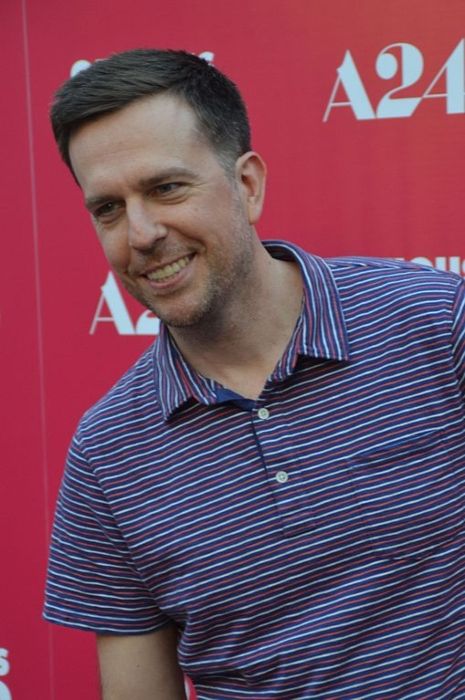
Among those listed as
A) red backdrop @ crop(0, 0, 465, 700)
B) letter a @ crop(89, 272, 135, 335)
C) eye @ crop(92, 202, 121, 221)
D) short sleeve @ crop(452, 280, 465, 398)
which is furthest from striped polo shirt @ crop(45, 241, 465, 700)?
letter a @ crop(89, 272, 135, 335)

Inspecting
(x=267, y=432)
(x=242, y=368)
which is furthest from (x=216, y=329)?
(x=267, y=432)

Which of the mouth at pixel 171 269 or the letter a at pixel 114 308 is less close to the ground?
the mouth at pixel 171 269

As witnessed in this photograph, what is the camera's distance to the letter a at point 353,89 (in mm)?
2004

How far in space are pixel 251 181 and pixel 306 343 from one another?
286 millimetres

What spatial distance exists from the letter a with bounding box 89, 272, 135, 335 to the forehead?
882mm

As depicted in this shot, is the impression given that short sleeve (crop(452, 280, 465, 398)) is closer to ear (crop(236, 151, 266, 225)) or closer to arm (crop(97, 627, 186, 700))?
ear (crop(236, 151, 266, 225))

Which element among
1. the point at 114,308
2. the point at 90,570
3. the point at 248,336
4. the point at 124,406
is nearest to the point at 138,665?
the point at 90,570

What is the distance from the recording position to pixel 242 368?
4.81 ft

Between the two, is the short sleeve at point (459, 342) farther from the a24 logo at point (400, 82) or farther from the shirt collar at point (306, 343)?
the a24 logo at point (400, 82)

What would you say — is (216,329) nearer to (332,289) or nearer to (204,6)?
(332,289)

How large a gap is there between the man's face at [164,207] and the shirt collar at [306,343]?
10cm

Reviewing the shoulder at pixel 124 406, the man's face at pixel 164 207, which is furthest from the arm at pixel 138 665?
the man's face at pixel 164 207

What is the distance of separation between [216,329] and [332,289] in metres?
0.18

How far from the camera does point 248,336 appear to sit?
146 centimetres
